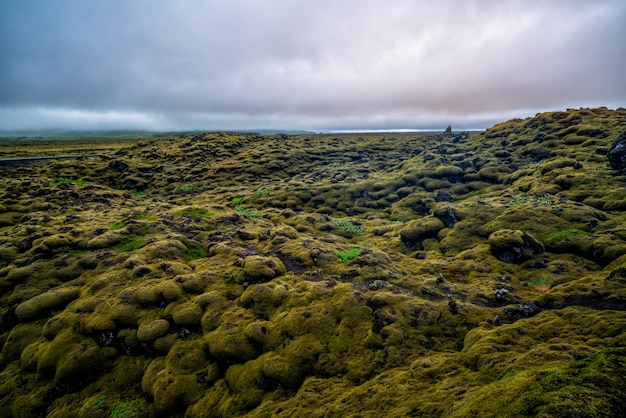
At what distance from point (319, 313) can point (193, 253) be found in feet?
39.7

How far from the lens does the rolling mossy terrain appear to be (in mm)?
8578

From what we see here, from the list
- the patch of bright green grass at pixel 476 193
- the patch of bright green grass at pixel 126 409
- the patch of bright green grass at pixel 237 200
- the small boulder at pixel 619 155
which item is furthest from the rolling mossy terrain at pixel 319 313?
the patch of bright green grass at pixel 237 200

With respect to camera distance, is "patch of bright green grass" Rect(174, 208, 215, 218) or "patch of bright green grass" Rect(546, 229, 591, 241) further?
"patch of bright green grass" Rect(174, 208, 215, 218)

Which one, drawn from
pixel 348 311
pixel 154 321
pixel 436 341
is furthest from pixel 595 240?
pixel 154 321

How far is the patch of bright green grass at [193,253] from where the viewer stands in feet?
67.9

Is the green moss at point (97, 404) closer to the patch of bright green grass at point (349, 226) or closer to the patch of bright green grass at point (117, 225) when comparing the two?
the patch of bright green grass at point (117, 225)

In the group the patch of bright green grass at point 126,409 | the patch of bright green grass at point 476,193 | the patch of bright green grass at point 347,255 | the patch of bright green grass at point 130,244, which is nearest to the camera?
the patch of bright green grass at point 126,409

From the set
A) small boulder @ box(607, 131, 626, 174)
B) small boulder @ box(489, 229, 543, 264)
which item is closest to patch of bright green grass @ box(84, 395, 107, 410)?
small boulder @ box(489, 229, 543, 264)

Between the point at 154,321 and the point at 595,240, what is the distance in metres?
25.5

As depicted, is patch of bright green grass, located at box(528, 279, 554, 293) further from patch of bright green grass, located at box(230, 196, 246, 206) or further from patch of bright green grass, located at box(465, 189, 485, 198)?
patch of bright green grass, located at box(230, 196, 246, 206)

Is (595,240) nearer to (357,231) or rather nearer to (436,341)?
(436,341)

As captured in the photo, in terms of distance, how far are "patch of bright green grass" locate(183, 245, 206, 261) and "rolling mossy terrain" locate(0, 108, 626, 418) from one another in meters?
0.14

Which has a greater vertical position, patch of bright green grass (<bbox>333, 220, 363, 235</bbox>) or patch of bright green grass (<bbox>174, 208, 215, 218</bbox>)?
patch of bright green grass (<bbox>174, 208, 215, 218</bbox>)

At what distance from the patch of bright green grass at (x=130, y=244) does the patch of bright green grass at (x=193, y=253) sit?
345 cm
